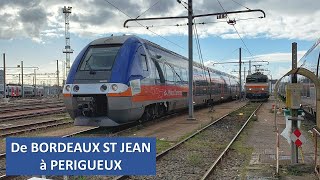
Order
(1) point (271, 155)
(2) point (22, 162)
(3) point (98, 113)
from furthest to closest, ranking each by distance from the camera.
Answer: (3) point (98, 113) < (1) point (271, 155) < (2) point (22, 162)

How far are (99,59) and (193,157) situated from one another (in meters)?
6.04

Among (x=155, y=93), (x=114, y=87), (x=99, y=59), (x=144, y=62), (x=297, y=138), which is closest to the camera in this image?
(x=297, y=138)

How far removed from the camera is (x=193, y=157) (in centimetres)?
956

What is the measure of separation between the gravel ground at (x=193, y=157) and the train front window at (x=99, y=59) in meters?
3.87

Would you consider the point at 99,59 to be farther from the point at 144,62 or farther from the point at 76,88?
the point at 144,62

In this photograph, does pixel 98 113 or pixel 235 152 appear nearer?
pixel 235 152

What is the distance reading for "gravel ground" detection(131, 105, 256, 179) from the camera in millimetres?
8226

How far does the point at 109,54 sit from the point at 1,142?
450cm

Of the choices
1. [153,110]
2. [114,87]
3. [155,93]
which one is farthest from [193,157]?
[153,110]

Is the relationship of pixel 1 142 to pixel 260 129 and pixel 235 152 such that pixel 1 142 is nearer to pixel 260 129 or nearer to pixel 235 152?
pixel 235 152

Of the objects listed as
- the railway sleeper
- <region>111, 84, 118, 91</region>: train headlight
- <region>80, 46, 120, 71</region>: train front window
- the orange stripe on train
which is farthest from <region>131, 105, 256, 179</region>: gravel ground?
<region>80, 46, 120, 71</region>: train front window

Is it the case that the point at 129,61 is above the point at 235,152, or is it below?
above

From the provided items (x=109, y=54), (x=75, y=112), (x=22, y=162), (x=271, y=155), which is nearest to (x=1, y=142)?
(x=75, y=112)

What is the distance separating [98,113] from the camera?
13727 millimetres
